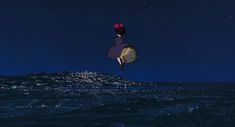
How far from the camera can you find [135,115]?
114ft

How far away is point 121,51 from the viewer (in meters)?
13.4

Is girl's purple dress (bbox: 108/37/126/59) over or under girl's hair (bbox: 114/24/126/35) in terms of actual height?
under

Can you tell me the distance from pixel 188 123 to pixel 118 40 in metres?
18.7

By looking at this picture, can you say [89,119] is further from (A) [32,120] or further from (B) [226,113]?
(B) [226,113]

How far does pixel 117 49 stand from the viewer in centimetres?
1344

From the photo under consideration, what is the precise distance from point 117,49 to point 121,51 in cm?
16

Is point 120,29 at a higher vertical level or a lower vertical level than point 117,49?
higher

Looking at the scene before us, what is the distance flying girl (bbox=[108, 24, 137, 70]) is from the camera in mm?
13328

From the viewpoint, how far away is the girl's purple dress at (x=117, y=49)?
13203 mm

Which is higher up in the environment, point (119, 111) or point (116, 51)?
point (116, 51)

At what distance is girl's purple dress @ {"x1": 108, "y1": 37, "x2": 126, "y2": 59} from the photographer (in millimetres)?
13203

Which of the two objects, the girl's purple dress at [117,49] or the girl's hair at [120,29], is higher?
the girl's hair at [120,29]

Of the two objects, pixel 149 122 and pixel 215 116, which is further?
pixel 215 116

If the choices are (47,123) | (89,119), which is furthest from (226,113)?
(47,123)
